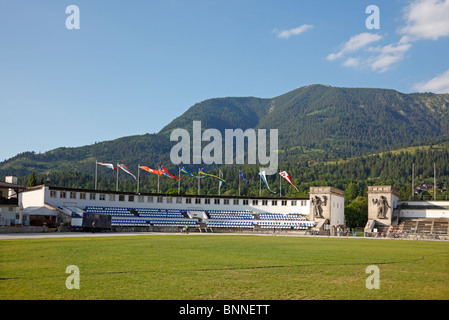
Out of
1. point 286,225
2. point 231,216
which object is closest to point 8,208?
point 231,216

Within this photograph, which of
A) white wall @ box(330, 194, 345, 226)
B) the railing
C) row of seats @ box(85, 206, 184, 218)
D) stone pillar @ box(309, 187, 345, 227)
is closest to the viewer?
the railing

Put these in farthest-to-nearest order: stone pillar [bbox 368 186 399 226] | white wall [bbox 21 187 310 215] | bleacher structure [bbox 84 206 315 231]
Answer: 1. stone pillar [bbox 368 186 399 226]
2. bleacher structure [bbox 84 206 315 231]
3. white wall [bbox 21 187 310 215]

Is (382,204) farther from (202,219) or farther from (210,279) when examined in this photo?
(210,279)

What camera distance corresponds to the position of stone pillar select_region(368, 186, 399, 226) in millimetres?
82562

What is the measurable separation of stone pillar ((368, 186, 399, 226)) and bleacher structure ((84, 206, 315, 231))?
13.6 metres

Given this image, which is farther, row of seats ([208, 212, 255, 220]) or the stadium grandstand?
row of seats ([208, 212, 255, 220])

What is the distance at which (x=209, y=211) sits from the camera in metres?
88.2

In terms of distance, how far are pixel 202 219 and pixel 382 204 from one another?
3620cm

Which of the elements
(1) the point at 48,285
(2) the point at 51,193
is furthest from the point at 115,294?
(2) the point at 51,193

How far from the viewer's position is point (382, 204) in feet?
272

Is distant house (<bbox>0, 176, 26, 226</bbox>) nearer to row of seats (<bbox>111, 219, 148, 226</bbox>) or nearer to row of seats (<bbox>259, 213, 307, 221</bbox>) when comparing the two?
row of seats (<bbox>111, 219, 148, 226</bbox>)

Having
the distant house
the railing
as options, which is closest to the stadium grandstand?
the distant house
